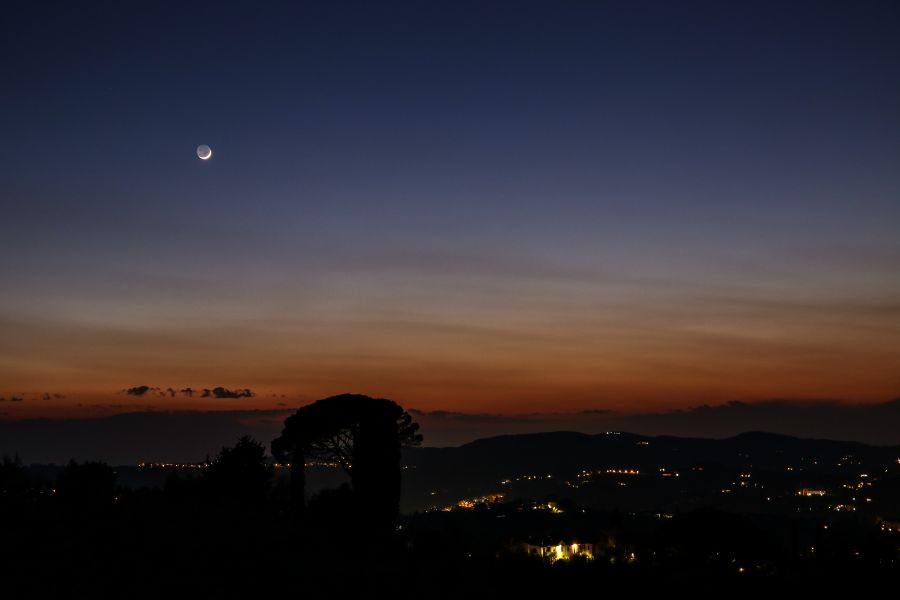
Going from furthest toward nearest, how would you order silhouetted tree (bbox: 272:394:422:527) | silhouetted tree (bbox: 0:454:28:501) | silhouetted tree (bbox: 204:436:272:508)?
1. silhouetted tree (bbox: 272:394:422:527)
2. silhouetted tree (bbox: 204:436:272:508)
3. silhouetted tree (bbox: 0:454:28:501)

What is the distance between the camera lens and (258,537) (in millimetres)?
17188

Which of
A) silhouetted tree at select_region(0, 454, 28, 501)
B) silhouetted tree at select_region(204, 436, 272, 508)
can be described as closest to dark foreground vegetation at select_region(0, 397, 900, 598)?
silhouetted tree at select_region(0, 454, 28, 501)

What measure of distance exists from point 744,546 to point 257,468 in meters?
28.1

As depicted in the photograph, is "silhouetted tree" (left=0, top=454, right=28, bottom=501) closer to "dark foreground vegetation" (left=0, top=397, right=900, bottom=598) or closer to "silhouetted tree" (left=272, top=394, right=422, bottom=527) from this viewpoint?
"dark foreground vegetation" (left=0, top=397, right=900, bottom=598)

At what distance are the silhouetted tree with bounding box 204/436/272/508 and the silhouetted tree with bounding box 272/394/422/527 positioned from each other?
1530 mm

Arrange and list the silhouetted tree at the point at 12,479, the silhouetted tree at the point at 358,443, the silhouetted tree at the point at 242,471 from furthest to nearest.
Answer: the silhouetted tree at the point at 358,443, the silhouetted tree at the point at 242,471, the silhouetted tree at the point at 12,479

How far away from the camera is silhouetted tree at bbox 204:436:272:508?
3331 cm

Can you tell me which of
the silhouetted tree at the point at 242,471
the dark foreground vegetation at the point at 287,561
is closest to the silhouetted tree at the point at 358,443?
the silhouetted tree at the point at 242,471

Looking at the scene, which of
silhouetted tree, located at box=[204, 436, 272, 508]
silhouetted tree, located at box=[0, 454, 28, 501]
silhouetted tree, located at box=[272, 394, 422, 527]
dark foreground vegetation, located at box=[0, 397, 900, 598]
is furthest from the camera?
silhouetted tree, located at box=[272, 394, 422, 527]

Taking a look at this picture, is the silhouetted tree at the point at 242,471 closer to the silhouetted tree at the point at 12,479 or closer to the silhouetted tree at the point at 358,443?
the silhouetted tree at the point at 358,443

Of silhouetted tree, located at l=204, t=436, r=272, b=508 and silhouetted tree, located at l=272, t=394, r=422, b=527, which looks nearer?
silhouetted tree, located at l=204, t=436, r=272, b=508

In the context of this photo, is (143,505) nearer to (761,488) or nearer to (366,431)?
(366,431)

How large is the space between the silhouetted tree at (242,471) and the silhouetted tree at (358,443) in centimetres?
153

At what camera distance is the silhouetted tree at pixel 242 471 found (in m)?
33.3
